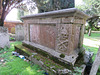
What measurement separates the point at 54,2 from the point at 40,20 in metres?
7.41

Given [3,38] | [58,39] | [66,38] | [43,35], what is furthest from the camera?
[3,38]

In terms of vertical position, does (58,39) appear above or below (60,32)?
below

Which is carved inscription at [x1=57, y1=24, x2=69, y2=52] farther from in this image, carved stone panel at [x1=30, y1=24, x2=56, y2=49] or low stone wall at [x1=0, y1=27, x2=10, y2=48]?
low stone wall at [x1=0, y1=27, x2=10, y2=48]

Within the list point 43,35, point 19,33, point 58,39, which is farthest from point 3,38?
point 58,39

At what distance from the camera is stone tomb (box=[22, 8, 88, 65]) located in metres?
1.77

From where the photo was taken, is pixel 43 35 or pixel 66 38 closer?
pixel 66 38

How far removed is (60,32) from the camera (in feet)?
6.47

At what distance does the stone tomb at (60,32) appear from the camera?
1.77 metres

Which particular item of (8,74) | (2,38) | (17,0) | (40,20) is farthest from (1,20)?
(8,74)

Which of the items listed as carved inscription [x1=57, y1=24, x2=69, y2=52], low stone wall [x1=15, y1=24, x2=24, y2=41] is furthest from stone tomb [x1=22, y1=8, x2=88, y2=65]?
low stone wall [x1=15, y1=24, x2=24, y2=41]

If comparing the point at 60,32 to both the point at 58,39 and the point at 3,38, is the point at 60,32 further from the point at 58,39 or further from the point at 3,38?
the point at 3,38

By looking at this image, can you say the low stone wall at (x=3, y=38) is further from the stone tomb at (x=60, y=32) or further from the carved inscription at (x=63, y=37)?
the carved inscription at (x=63, y=37)

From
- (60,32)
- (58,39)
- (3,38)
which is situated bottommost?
(3,38)

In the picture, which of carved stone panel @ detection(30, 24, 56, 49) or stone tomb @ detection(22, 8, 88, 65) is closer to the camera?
stone tomb @ detection(22, 8, 88, 65)
